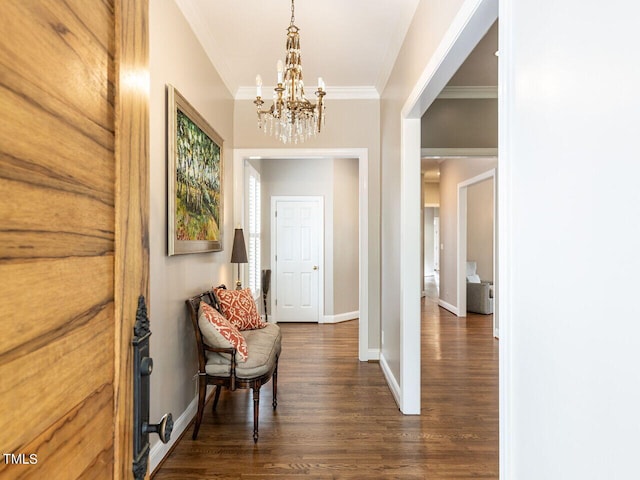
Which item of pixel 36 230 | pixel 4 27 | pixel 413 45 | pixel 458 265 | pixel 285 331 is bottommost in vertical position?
pixel 285 331

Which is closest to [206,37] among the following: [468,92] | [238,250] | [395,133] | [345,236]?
[395,133]

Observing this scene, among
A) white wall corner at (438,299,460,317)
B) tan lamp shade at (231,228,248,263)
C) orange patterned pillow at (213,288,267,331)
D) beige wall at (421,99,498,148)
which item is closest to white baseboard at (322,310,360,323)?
white wall corner at (438,299,460,317)

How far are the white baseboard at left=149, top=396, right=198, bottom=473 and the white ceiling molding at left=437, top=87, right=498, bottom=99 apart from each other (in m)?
4.20

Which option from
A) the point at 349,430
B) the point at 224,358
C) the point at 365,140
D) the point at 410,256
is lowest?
the point at 349,430

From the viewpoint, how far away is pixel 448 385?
362 centimetres

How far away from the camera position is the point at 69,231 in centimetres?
54

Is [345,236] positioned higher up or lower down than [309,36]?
lower down

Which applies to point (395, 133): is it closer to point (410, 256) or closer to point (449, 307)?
point (410, 256)

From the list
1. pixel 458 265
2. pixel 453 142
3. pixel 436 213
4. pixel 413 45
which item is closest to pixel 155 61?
pixel 413 45

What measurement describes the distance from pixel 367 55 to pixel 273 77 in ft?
3.40

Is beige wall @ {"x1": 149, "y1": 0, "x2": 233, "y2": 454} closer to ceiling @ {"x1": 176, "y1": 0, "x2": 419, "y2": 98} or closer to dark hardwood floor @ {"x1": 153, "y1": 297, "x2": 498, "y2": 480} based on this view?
ceiling @ {"x1": 176, "y1": 0, "x2": 419, "y2": 98}

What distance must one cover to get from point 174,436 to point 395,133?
119 inches

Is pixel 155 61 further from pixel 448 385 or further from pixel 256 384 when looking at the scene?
pixel 448 385

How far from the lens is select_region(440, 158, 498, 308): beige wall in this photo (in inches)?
280
